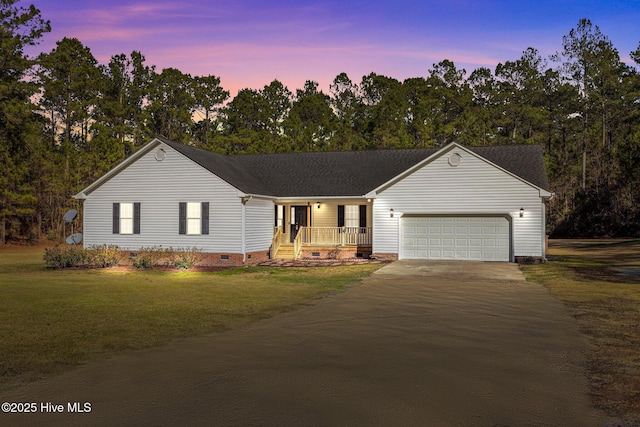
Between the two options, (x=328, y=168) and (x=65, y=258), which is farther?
(x=328, y=168)

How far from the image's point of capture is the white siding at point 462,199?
2458cm

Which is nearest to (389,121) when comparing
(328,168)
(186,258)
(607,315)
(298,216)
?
(328,168)

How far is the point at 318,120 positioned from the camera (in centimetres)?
6900

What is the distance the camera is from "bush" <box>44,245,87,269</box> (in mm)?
24359

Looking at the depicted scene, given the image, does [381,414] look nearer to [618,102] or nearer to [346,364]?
[346,364]

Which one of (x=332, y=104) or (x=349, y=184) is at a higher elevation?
(x=332, y=104)

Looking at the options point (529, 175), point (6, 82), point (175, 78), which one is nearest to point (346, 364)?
point (529, 175)

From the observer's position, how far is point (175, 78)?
59.3 meters

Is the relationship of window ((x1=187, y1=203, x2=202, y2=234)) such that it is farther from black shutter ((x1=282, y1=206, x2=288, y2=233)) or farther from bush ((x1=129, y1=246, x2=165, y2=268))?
black shutter ((x1=282, y1=206, x2=288, y2=233))

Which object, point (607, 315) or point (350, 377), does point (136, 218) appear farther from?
point (350, 377)

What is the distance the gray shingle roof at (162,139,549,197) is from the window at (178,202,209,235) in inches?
71.7

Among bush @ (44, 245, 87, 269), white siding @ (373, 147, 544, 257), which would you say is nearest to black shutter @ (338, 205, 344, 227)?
white siding @ (373, 147, 544, 257)

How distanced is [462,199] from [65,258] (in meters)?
17.8

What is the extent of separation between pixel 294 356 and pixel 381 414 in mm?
2777
